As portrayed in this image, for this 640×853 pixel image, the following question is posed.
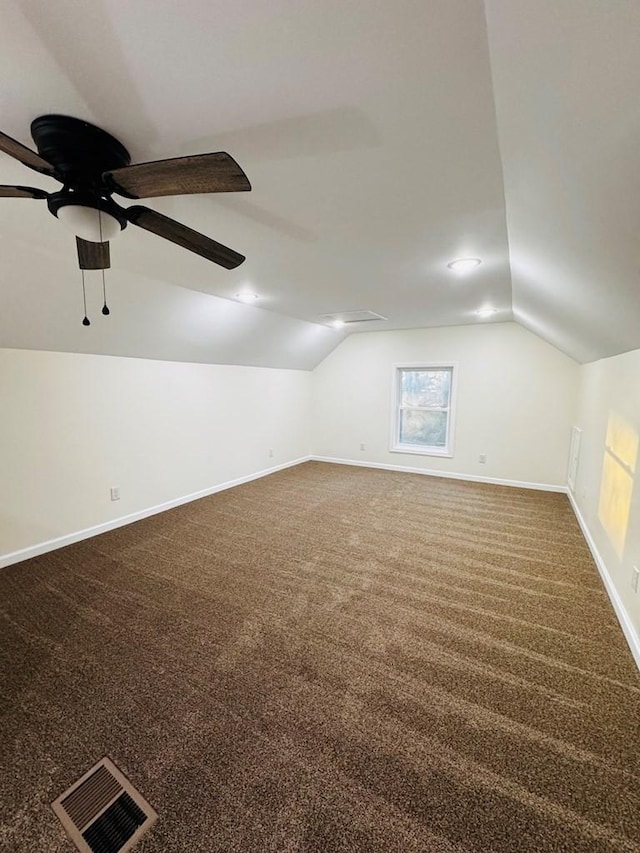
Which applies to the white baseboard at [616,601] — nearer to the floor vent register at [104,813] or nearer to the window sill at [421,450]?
the window sill at [421,450]

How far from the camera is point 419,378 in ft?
18.5

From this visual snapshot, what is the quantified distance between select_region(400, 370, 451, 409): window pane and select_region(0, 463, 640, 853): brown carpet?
275 centimetres

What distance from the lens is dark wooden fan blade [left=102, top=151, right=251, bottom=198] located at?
1.04 meters

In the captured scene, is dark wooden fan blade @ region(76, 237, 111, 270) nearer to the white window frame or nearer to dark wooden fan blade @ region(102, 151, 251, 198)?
dark wooden fan blade @ region(102, 151, 251, 198)

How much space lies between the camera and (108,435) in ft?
11.6

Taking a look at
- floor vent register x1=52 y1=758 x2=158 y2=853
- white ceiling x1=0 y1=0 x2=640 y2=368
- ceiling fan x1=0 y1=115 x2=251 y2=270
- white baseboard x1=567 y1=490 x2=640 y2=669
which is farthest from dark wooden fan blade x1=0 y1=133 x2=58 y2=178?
white baseboard x1=567 y1=490 x2=640 y2=669

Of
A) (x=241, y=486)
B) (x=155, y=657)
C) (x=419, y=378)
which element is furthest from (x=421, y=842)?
(x=419, y=378)

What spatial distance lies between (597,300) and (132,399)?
394 cm

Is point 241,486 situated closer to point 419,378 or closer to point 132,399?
point 132,399

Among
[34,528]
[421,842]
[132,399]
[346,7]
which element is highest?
[346,7]

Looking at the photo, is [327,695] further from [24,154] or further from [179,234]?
[24,154]

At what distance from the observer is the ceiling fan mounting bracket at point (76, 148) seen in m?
1.19

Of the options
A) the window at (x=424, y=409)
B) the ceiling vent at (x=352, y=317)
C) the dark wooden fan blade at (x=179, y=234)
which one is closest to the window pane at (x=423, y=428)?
the window at (x=424, y=409)

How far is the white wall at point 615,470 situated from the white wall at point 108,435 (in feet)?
13.3
